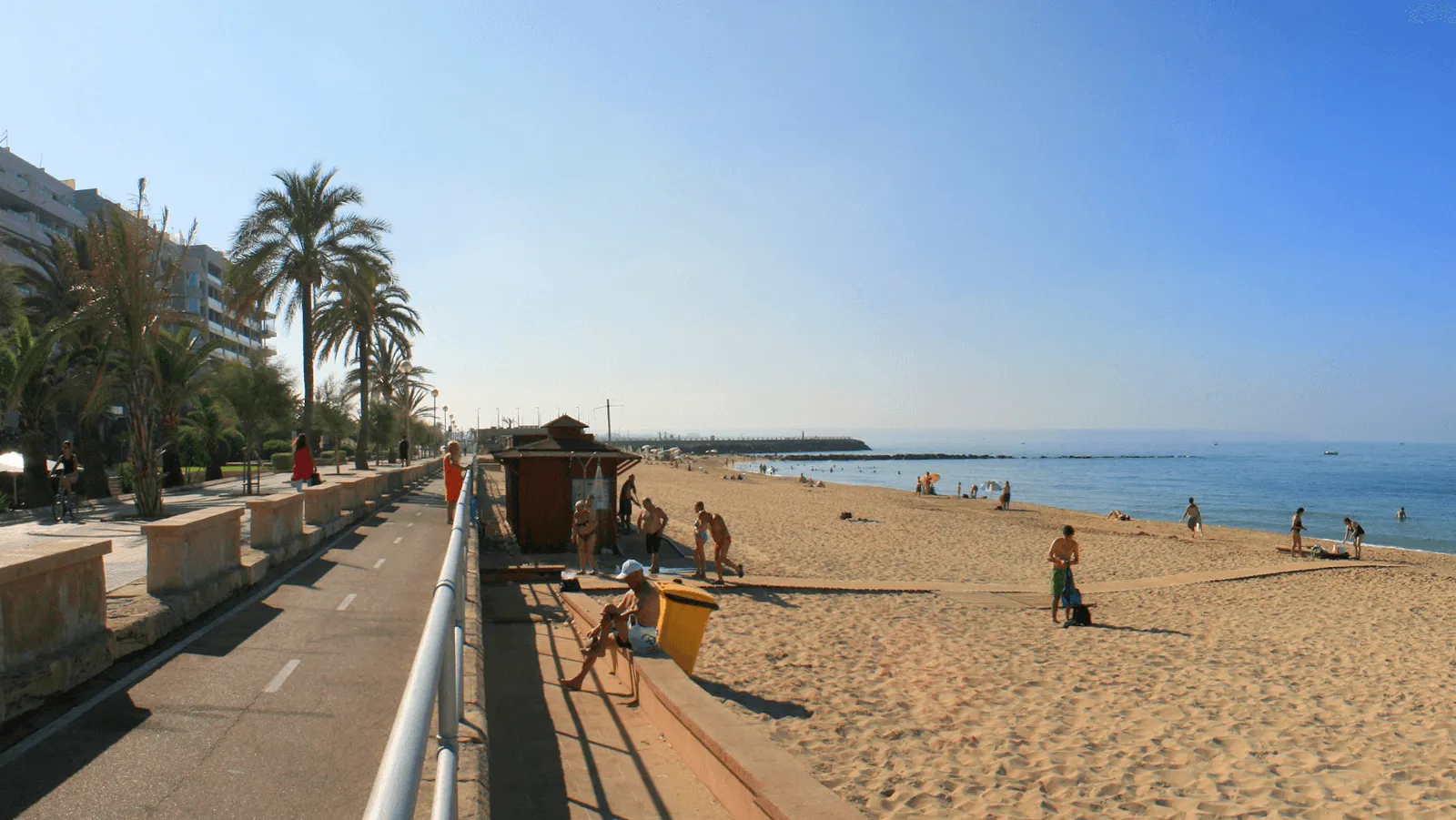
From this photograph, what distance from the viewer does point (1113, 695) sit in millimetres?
10344

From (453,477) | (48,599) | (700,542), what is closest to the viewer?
(48,599)

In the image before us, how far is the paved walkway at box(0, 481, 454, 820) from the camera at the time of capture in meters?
4.76

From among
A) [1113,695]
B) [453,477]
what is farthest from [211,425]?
[1113,695]

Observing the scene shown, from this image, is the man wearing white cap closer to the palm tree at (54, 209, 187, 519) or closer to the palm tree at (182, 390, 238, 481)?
the palm tree at (54, 209, 187, 519)

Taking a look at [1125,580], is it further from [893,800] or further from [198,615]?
[198,615]

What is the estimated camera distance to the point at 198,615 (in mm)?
9164

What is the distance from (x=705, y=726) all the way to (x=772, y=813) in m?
1.44

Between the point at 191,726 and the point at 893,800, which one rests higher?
the point at 191,726

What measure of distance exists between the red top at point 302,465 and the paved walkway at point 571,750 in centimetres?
1011

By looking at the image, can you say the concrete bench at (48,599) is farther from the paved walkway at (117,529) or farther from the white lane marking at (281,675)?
the white lane marking at (281,675)

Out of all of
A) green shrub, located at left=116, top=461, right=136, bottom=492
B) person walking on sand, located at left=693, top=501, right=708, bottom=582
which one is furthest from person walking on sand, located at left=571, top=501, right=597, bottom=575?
green shrub, located at left=116, top=461, right=136, bottom=492

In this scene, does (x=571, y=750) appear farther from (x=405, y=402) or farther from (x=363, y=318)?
(x=405, y=402)

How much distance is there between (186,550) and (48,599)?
3032 millimetres

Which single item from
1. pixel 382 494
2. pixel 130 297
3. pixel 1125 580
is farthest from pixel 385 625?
pixel 382 494
